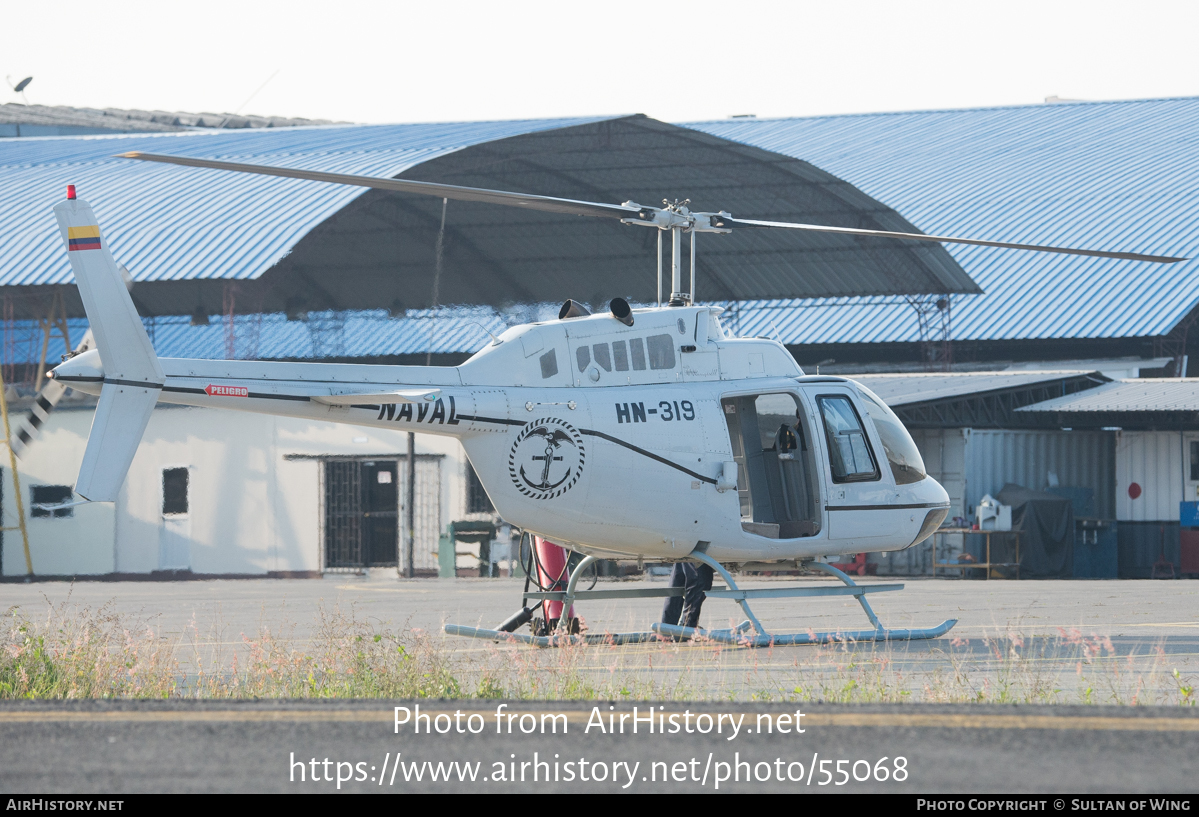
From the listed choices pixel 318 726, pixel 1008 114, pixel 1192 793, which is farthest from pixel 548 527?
pixel 1008 114

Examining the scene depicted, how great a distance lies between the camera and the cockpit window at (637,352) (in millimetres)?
14125

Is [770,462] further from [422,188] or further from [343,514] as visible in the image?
[343,514]

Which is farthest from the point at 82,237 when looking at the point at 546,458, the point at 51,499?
the point at 51,499

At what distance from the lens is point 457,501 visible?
32.2 m

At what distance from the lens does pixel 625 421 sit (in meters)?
13.8

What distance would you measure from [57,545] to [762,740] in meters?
29.3

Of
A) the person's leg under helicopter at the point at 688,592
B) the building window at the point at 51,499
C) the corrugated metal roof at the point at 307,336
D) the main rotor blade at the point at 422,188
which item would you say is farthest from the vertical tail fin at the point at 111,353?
the building window at the point at 51,499

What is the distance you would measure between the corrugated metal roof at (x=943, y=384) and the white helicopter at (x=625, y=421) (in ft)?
46.3

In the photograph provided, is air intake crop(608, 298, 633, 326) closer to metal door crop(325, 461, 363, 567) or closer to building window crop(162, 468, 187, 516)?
metal door crop(325, 461, 363, 567)

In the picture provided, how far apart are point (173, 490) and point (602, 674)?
23.7 meters

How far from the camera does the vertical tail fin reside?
11.7 m

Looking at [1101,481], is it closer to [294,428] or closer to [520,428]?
[294,428]

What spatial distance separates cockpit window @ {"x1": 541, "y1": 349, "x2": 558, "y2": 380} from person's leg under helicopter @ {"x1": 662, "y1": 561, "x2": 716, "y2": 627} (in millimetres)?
2616

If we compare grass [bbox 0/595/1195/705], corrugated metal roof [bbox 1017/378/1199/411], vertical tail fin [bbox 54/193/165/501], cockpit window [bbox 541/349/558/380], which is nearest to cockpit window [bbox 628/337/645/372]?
cockpit window [bbox 541/349/558/380]
